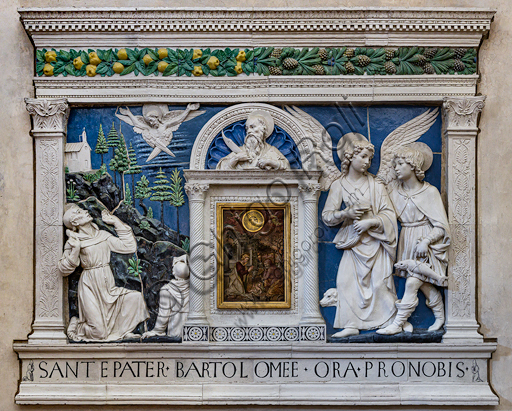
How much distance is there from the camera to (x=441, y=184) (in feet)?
21.5

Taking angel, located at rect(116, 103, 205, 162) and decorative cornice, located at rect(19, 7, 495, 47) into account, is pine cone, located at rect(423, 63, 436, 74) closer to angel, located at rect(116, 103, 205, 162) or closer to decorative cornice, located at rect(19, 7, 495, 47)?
decorative cornice, located at rect(19, 7, 495, 47)

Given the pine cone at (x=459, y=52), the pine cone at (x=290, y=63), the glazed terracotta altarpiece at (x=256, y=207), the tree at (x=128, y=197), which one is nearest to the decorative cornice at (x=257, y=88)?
the glazed terracotta altarpiece at (x=256, y=207)

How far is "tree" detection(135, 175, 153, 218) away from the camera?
6.52 m

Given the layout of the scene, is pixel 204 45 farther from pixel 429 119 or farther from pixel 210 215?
pixel 429 119

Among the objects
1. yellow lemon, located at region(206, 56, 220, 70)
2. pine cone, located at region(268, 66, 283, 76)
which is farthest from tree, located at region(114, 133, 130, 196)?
pine cone, located at region(268, 66, 283, 76)

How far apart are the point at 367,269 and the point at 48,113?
385 centimetres

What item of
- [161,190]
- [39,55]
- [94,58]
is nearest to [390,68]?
[161,190]

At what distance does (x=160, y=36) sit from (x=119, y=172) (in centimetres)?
156

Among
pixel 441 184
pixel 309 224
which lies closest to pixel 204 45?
pixel 309 224

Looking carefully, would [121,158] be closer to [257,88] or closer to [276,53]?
[257,88]

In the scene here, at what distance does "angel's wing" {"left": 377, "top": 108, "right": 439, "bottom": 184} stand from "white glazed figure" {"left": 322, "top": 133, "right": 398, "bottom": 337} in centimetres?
16

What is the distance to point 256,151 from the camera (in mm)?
6457

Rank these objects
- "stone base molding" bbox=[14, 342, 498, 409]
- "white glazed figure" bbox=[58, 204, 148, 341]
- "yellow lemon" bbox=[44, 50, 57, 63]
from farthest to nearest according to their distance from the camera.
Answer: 1. "yellow lemon" bbox=[44, 50, 57, 63]
2. "white glazed figure" bbox=[58, 204, 148, 341]
3. "stone base molding" bbox=[14, 342, 498, 409]

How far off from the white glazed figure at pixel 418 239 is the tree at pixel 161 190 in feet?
8.18
